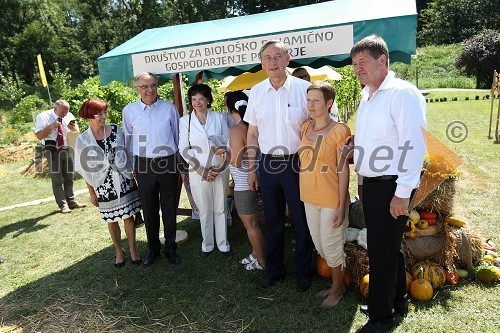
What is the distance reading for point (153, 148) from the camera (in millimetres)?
4172

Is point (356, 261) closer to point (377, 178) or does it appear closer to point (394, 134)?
point (377, 178)

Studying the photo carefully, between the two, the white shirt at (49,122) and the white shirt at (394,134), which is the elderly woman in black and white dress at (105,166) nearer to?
the white shirt at (394,134)

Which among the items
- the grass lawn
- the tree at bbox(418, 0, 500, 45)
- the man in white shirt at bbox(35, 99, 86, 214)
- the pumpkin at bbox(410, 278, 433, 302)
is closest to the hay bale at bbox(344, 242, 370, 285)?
the grass lawn

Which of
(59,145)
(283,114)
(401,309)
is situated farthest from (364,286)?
(59,145)

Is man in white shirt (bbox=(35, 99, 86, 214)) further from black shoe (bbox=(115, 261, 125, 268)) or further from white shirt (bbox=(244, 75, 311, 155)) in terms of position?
white shirt (bbox=(244, 75, 311, 155))

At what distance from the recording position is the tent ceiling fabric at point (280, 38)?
325 centimetres

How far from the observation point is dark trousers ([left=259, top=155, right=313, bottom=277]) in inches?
135

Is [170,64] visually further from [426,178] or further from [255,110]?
[426,178]

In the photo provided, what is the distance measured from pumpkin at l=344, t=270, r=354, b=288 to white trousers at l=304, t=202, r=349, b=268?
0.33 m

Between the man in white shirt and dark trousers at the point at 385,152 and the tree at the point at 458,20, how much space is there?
4259cm

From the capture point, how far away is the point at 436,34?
42.1 meters

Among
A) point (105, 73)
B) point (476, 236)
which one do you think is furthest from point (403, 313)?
point (105, 73)

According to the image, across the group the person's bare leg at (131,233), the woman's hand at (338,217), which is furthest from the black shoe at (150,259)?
the woman's hand at (338,217)
